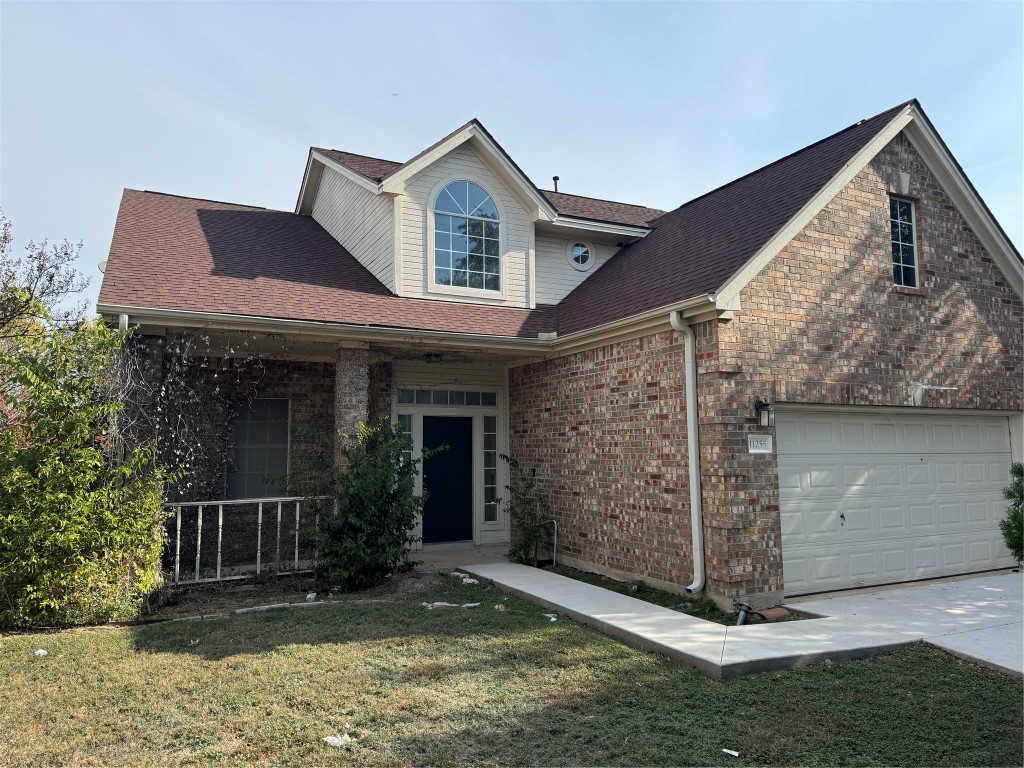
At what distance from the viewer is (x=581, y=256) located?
1230cm

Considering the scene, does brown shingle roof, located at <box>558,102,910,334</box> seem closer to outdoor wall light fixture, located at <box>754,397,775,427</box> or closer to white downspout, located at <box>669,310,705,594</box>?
white downspout, located at <box>669,310,705,594</box>

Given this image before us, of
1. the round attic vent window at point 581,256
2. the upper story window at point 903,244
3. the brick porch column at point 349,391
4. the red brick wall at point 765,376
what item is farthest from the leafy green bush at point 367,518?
the upper story window at point 903,244

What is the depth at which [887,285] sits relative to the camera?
8.69m

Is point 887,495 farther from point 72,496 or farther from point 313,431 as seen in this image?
point 72,496

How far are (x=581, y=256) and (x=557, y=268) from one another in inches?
25.2

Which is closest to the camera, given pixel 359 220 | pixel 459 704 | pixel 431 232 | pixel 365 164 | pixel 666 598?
pixel 459 704

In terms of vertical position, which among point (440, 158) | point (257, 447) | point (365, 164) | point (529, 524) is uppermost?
point (365, 164)

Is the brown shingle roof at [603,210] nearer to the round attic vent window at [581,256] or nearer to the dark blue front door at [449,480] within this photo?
the round attic vent window at [581,256]

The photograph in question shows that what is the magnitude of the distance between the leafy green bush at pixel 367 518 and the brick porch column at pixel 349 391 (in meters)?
0.35

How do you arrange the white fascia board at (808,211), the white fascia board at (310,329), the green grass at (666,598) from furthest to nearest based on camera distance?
the white fascia board at (310,329)
the white fascia board at (808,211)
the green grass at (666,598)

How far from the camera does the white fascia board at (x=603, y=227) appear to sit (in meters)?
11.6

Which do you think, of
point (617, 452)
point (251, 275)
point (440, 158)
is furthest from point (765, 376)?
point (251, 275)

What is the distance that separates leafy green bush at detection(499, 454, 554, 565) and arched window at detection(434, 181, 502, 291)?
3.49 m

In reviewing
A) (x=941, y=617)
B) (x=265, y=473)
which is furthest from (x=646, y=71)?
(x=265, y=473)
